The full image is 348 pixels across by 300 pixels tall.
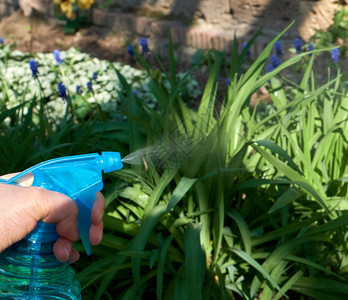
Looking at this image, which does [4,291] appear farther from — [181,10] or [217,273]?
[181,10]

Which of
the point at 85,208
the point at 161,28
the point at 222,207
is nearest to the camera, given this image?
the point at 85,208

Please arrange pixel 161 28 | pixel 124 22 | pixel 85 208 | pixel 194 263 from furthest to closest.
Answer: pixel 124 22 → pixel 161 28 → pixel 194 263 → pixel 85 208

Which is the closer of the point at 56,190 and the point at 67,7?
the point at 56,190

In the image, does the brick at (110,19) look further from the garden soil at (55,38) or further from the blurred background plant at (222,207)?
the blurred background plant at (222,207)

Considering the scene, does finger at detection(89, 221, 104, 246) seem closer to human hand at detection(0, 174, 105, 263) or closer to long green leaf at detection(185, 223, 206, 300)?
human hand at detection(0, 174, 105, 263)

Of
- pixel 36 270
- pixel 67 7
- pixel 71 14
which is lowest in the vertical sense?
pixel 71 14

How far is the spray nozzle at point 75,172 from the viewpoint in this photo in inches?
39.9

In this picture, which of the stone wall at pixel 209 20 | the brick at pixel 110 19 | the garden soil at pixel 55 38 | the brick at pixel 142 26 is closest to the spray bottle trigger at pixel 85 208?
the stone wall at pixel 209 20

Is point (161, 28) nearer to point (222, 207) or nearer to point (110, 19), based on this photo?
point (110, 19)

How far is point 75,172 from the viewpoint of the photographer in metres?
1.02

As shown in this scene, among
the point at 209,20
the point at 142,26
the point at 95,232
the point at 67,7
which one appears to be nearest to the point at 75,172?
the point at 95,232

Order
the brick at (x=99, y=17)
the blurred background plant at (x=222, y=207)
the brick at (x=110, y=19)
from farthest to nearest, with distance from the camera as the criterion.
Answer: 1. the brick at (x=99, y=17)
2. the brick at (x=110, y=19)
3. the blurred background plant at (x=222, y=207)

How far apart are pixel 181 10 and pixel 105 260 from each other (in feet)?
11.4

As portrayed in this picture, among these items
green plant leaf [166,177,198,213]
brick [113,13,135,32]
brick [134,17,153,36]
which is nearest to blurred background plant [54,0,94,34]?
brick [113,13,135,32]
